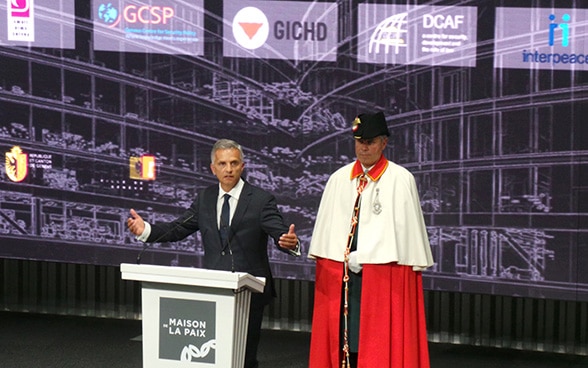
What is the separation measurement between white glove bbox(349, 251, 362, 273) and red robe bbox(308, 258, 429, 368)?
0.12 ft

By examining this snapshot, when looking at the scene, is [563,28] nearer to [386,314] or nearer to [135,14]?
[386,314]

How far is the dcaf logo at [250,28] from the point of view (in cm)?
598

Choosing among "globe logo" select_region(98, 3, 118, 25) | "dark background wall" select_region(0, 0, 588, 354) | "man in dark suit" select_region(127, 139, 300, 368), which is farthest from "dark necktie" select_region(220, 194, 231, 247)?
"globe logo" select_region(98, 3, 118, 25)

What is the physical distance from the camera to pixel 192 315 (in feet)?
12.1

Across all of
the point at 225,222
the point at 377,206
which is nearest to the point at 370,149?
the point at 377,206

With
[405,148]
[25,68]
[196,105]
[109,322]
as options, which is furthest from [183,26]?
[109,322]

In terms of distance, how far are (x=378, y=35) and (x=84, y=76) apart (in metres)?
1.94

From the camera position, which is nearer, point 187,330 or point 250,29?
point 187,330

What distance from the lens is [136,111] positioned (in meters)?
6.18

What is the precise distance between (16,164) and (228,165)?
8.89 ft

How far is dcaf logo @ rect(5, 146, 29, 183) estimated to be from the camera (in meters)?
6.34

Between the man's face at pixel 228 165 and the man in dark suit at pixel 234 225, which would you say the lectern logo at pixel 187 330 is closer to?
the man in dark suit at pixel 234 225

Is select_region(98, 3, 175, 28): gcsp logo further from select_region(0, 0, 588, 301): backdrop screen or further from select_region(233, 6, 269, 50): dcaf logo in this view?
select_region(233, 6, 269, 50): dcaf logo

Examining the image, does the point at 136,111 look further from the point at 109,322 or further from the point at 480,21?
the point at 480,21
